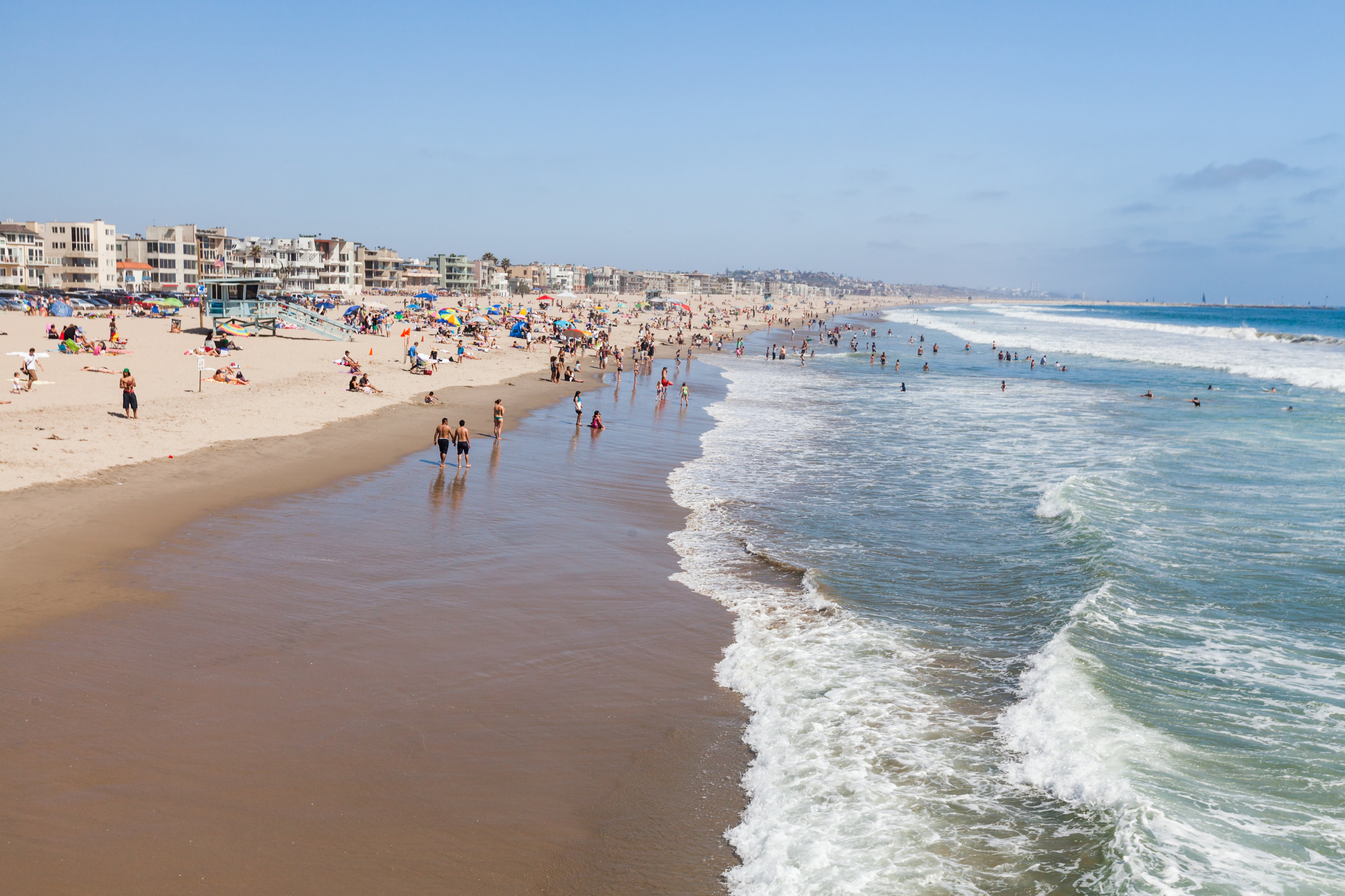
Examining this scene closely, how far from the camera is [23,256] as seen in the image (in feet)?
303

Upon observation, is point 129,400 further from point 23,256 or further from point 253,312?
point 23,256

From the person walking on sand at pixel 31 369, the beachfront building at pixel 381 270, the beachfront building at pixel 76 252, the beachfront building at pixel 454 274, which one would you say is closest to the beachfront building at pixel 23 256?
the beachfront building at pixel 76 252

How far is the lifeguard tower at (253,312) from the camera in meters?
47.9

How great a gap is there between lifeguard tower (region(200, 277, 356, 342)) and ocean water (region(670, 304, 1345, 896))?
29546 mm

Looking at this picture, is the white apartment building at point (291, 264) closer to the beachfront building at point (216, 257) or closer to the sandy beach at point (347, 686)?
the beachfront building at point (216, 257)

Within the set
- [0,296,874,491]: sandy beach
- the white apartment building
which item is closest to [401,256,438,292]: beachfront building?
the white apartment building

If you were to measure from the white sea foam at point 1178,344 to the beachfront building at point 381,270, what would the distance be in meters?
78.0

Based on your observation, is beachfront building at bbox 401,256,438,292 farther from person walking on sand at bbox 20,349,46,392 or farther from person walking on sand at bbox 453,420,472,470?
person walking on sand at bbox 453,420,472,470

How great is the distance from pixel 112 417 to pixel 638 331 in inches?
2497

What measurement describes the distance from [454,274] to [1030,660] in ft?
491

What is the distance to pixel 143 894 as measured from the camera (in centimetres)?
609

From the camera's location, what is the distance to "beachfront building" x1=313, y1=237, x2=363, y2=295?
110m

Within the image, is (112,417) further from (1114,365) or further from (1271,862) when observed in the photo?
(1114,365)

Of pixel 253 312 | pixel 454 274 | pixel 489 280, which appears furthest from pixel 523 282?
pixel 253 312
